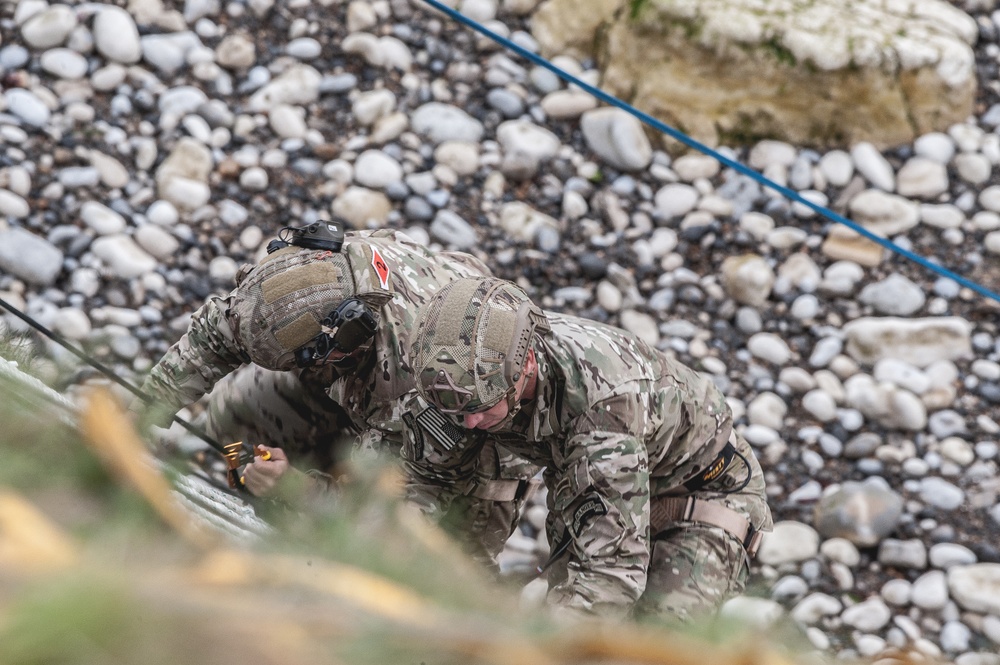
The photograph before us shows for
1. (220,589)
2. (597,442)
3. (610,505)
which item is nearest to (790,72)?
(597,442)

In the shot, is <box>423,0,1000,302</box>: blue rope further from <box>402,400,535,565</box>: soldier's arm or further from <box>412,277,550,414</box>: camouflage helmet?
<box>412,277,550,414</box>: camouflage helmet

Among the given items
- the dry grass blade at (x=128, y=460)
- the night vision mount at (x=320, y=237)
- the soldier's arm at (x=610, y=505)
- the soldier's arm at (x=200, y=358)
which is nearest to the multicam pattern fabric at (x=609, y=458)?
the soldier's arm at (x=610, y=505)

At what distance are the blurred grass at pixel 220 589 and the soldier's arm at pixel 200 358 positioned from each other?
2.40 m

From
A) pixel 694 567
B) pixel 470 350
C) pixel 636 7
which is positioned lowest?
pixel 694 567

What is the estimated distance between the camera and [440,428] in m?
3.38

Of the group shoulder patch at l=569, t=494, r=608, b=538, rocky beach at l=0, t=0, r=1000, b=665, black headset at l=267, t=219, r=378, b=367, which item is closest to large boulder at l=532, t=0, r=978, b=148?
rocky beach at l=0, t=0, r=1000, b=665

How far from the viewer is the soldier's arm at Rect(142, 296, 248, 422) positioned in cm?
379

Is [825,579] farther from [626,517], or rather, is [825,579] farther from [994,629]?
[626,517]

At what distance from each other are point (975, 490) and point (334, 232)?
3.43 metres

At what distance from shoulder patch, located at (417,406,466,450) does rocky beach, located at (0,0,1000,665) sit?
5.32 ft

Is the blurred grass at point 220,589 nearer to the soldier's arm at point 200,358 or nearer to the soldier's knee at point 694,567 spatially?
the soldier's knee at point 694,567

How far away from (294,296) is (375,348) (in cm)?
32

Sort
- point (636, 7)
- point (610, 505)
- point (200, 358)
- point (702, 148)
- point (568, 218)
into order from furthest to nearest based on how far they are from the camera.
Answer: point (636, 7) < point (568, 218) < point (702, 148) < point (200, 358) < point (610, 505)

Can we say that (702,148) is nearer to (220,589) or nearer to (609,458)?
(609,458)
